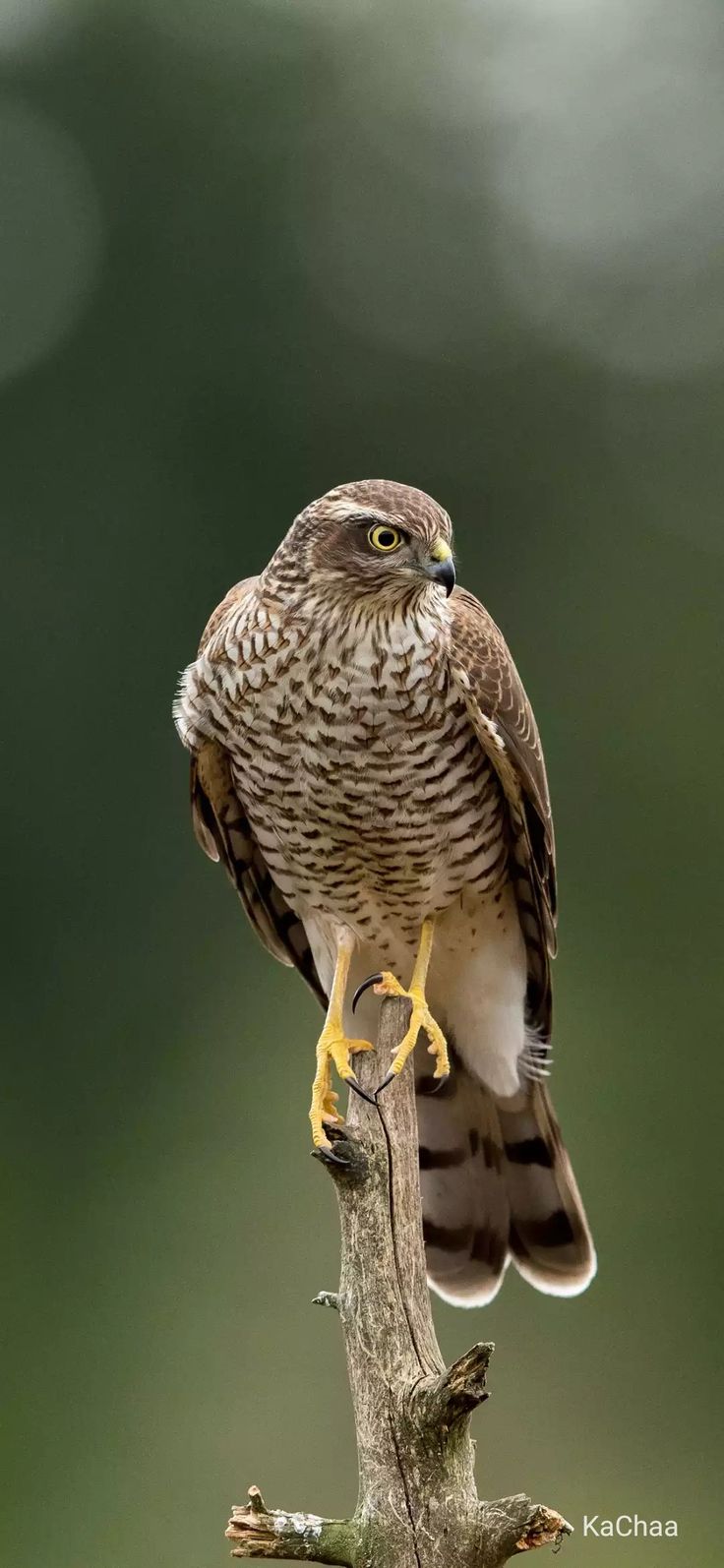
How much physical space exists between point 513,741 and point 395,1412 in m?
1.43

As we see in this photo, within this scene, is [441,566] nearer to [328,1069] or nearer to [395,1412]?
[328,1069]

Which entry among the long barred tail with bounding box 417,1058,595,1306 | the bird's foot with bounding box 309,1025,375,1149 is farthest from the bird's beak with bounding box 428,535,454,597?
the long barred tail with bounding box 417,1058,595,1306

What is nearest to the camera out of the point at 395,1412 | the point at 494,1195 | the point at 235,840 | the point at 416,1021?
the point at 395,1412

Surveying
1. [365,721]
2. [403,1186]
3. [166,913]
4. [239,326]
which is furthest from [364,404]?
[403,1186]

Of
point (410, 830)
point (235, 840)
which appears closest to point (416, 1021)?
point (410, 830)

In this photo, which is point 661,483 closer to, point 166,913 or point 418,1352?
point 166,913

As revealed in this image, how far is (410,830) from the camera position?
3.63m

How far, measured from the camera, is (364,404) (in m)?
9.14

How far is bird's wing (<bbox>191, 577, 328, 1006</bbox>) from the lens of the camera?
384cm

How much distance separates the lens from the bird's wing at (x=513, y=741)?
3605 mm

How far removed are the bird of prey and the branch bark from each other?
279 millimetres

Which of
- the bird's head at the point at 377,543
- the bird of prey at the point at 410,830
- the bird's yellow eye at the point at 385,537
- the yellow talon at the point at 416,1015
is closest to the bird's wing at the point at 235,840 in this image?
the bird of prey at the point at 410,830

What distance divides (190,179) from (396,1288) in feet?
25.2

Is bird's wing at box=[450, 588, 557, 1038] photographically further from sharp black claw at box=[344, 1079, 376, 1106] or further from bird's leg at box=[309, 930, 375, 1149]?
sharp black claw at box=[344, 1079, 376, 1106]
